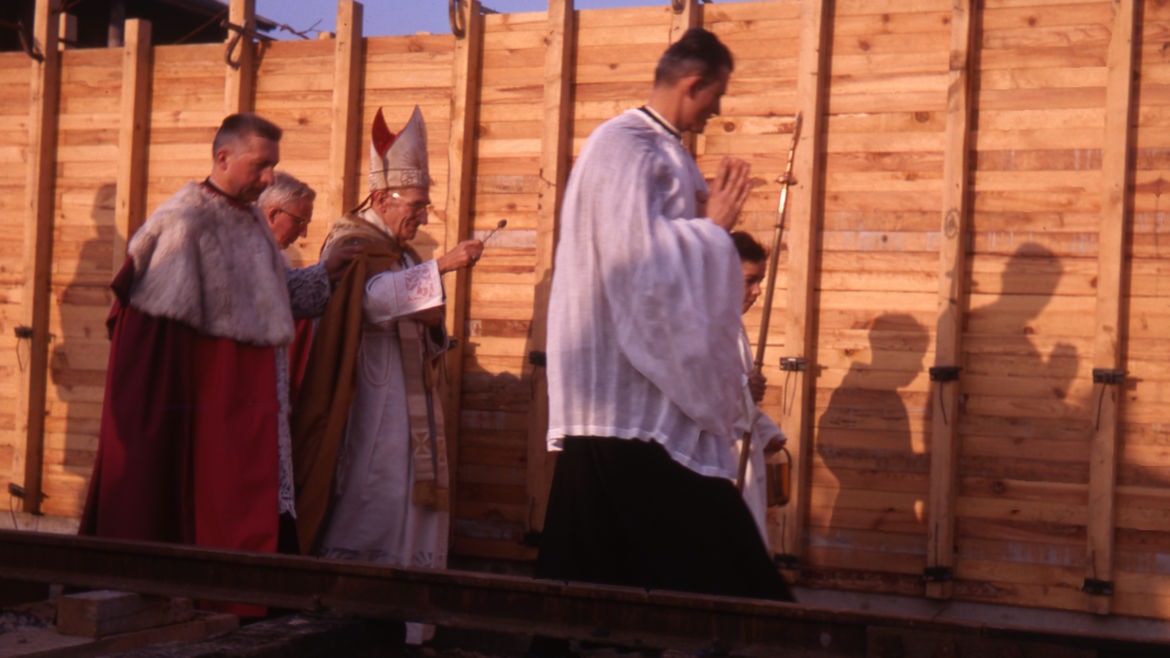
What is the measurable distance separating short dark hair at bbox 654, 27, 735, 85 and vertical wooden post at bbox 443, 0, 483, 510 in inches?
144

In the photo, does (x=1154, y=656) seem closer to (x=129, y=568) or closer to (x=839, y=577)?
(x=129, y=568)

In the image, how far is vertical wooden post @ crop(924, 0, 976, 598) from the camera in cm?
641

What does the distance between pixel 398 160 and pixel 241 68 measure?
2.47m

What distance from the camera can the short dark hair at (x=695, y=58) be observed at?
151 inches

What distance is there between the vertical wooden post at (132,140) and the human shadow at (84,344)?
124 millimetres

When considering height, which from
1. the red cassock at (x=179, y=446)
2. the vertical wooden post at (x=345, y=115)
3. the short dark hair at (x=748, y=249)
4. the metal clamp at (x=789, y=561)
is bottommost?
the metal clamp at (x=789, y=561)

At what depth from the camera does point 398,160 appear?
5.91 metres

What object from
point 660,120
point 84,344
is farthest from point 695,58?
point 84,344

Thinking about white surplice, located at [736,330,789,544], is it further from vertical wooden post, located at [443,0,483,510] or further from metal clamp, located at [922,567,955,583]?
vertical wooden post, located at [443,0,483,510]

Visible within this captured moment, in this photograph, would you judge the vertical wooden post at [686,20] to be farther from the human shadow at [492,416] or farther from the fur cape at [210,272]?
the fur cape at [210,272]

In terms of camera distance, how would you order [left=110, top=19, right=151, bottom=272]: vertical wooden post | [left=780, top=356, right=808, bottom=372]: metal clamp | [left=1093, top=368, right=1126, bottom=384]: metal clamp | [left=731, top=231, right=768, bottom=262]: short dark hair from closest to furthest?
[left=731, top=231, right=768, bottom=262]: short dark hair, [left=1093, top=368, right=1126, bottom=384]: metal clamp, [left=780, top=356, right=808, bottom=372]: metal clamp, [left=110, top=19, right=151, bottom=272]: vertical wooden post

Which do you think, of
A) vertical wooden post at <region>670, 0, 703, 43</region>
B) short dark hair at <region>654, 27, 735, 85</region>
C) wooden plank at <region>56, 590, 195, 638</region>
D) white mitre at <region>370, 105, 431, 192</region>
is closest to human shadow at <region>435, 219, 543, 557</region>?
vertical wooden post at <region>670, 0, 703, 43</region>

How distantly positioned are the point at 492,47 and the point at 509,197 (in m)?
0.78

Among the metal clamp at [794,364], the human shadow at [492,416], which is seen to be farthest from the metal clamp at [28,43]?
the metal clamp at [794,364]
